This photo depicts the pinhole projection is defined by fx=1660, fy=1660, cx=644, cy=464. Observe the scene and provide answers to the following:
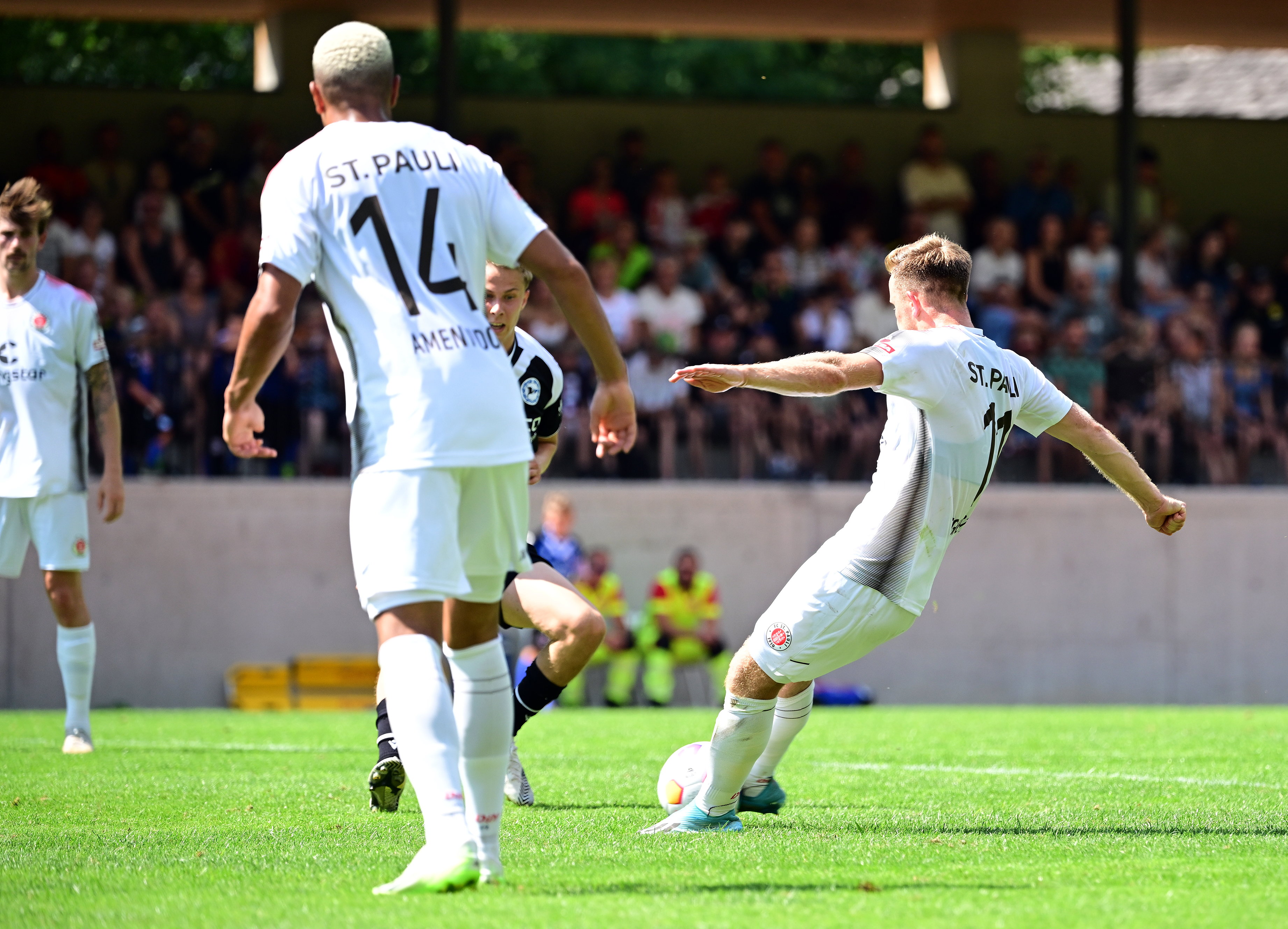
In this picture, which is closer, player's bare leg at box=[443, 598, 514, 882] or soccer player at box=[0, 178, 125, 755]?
player's bare leg at box=[443, 598, 514, 882]

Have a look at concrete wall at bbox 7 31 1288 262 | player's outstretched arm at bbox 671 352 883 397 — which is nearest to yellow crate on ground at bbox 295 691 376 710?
concrete wall at bbox 7 31 1288 262

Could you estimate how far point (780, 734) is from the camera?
597cm

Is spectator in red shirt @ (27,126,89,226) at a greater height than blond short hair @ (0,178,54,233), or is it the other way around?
spectator in red shirt @ (27,126,89,226)

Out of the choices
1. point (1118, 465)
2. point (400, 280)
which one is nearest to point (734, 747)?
point (1118, 465)

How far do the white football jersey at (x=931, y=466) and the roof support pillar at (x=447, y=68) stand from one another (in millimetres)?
12030

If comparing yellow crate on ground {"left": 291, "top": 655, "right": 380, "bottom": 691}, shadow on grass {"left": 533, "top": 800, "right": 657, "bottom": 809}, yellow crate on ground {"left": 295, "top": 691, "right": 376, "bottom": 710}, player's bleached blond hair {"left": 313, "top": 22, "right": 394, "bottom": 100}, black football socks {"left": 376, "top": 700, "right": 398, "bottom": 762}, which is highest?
player's bleached blond hair {"left": 313, "top": 22, "right": 394, "bottom": 100}

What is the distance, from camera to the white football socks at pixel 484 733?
14.4ft

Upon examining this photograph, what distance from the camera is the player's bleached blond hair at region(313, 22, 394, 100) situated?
4414 mm

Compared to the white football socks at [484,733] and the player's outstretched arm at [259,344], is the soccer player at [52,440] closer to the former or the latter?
the player's outstretched arm at [259,344]

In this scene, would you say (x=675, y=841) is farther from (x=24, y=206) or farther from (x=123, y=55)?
(x=123, y=55)

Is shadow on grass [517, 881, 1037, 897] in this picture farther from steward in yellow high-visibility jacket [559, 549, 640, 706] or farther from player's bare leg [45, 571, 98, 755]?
steward in yellow high-visibility jacket [559, 549, 640, 706]

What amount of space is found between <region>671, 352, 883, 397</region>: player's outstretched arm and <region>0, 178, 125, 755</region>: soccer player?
4.64 metres

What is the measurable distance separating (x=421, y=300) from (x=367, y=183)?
33 centimetres

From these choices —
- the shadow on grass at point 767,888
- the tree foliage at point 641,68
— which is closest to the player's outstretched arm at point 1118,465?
the shadow on grass at point 767,888
